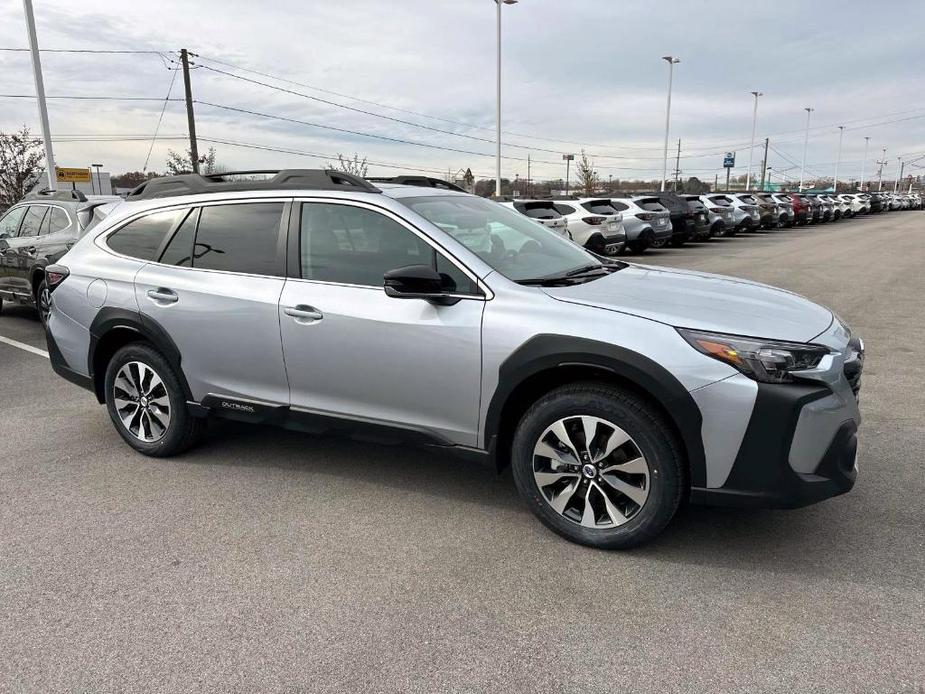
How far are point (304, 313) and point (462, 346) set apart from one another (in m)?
0.95

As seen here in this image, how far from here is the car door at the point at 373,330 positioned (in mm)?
3449

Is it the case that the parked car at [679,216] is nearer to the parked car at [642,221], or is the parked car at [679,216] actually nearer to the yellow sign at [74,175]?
the parked car at [642,221]

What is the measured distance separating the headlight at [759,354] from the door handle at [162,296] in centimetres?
296

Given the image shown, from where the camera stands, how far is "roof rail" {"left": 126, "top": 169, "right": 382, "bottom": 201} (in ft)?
13.4

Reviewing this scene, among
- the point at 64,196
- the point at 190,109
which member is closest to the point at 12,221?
the point at 64,196

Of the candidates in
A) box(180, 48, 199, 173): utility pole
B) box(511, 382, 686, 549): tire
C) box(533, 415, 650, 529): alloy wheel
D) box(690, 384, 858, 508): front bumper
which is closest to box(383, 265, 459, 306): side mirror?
box(511, 382, 686, 549): tire

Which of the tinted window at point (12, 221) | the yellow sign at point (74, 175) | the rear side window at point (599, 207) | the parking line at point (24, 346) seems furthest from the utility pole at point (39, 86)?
the yellow sign at point (74, 175)

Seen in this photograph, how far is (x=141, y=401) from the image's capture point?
4555mm

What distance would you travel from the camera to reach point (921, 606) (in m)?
2.82

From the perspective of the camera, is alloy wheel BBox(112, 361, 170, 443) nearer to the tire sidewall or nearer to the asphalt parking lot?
the tire sidewall

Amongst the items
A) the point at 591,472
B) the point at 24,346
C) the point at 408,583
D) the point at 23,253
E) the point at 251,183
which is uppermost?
the point at 251,183

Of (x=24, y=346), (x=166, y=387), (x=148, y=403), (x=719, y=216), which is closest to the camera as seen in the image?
(x=166, y=387)

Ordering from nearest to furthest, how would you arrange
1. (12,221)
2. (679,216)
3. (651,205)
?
(12,221)
(651,205)
(679,216)

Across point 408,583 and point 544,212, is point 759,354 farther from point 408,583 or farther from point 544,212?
point 544,212
